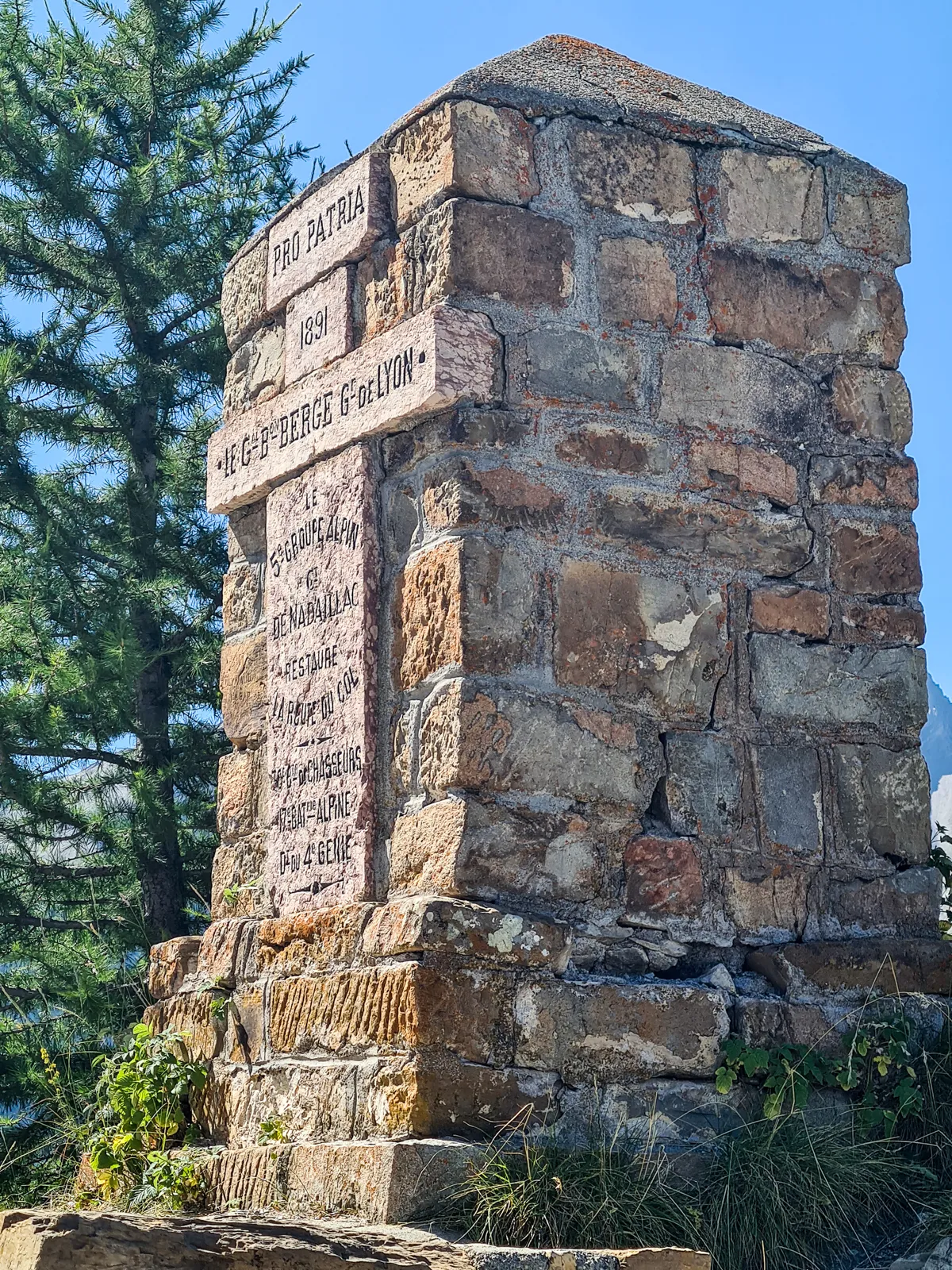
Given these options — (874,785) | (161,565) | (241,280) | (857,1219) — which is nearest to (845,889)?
(874,785)

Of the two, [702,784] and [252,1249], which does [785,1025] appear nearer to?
[702,784]

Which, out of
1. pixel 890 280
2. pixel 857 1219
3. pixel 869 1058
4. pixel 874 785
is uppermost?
pixel 890 280

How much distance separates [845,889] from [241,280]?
2.42 m

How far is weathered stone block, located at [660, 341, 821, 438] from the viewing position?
Result: 154 inches

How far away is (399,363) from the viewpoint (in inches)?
150

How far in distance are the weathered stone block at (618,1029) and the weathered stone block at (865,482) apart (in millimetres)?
1336

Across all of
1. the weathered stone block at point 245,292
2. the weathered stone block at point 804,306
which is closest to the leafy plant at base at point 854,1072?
the weathered stone block at point 804,306

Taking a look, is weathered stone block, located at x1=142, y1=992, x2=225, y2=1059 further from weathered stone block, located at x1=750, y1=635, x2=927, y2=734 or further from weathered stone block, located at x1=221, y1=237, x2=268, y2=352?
weathered stone block, located at x1=221, y1=237, x2=268, y2=352

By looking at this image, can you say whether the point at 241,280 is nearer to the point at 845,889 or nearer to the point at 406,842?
the point at 406,842

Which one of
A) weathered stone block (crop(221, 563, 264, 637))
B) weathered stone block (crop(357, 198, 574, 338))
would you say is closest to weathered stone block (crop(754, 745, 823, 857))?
weathered stone block (crop(357, 198, 574, 338))

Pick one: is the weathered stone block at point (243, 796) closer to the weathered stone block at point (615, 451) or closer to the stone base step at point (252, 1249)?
the weathered stone block at point (615, 451)

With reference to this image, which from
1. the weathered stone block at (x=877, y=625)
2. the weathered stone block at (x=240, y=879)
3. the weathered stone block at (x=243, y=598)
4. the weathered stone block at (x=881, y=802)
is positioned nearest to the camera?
the weathered stone block at (x=881, y=802)

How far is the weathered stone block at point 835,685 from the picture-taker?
12.9 feet

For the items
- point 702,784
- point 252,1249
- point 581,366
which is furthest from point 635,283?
point 252,1249
